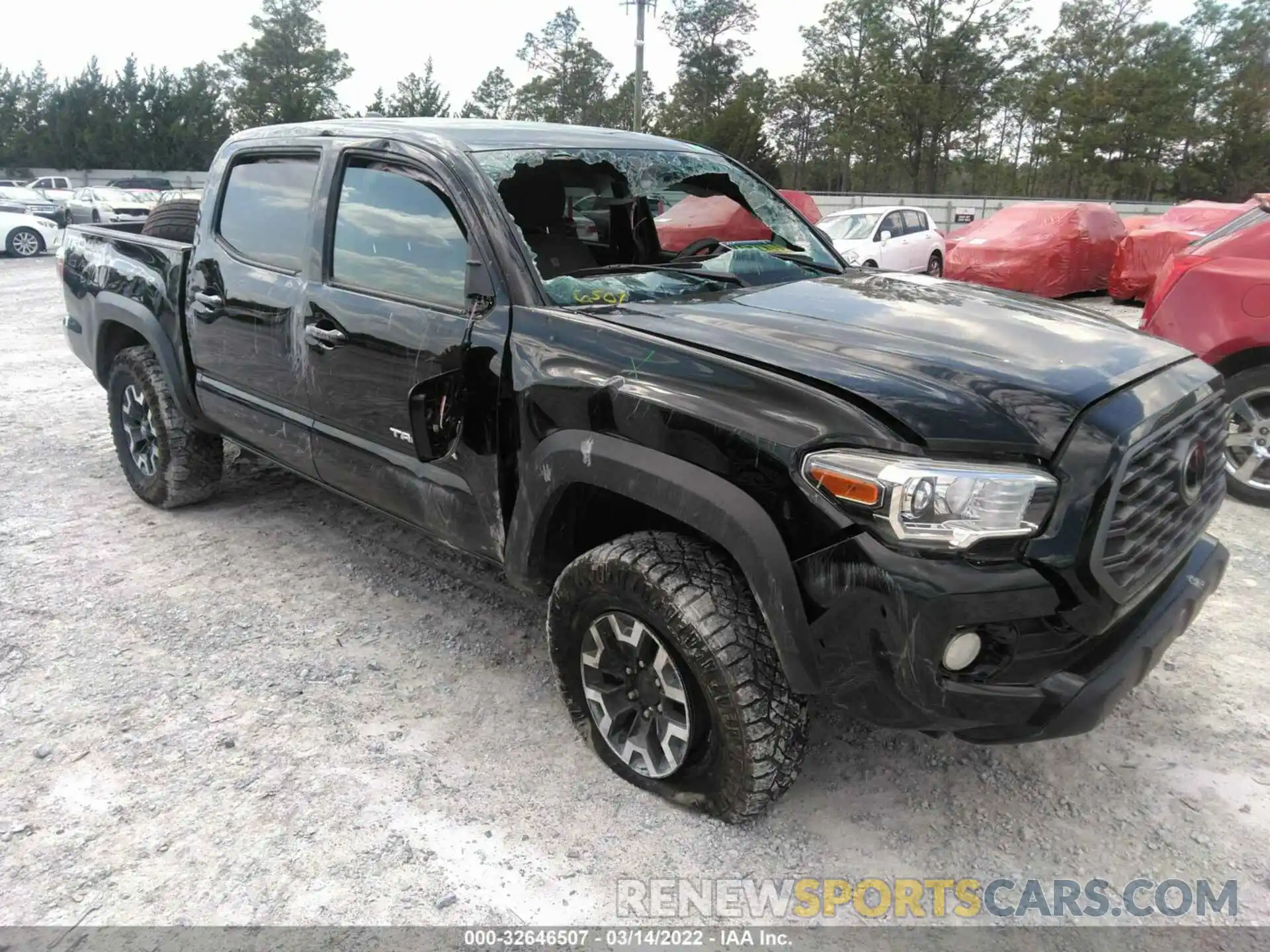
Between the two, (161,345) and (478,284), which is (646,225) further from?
(161,345)

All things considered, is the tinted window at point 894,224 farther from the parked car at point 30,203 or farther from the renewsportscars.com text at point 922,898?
the parked car at point 30,203

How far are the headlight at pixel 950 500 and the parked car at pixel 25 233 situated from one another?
2232 centimetres

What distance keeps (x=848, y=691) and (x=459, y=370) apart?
1.51 m

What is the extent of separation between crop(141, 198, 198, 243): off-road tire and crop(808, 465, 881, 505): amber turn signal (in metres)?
4.18

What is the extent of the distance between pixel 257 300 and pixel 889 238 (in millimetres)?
12536

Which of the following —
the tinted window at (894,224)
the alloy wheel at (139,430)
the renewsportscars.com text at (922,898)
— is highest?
the tinted window at (894,224)

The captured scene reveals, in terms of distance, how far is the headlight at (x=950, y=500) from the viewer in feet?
6.30

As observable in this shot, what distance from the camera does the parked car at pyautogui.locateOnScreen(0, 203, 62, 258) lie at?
64.0 ft

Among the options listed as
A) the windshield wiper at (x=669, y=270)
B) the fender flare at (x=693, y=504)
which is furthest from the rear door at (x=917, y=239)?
the fender flare at (x=693, y=504)

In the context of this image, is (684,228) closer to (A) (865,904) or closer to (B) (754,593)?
(B) (754,593)

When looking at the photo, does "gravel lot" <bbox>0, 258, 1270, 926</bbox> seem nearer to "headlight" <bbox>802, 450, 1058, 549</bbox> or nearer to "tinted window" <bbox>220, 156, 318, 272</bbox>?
"headlight" <bbox>802, 450, 1058, 549</bbox>

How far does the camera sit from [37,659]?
3.30m

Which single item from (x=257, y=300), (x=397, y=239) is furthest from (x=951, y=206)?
(x=397, y=239)

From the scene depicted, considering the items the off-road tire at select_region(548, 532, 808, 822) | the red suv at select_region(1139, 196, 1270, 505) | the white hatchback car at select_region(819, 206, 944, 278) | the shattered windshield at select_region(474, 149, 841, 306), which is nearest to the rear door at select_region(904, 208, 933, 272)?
the white hatchback car at select_region(819, 206, 944, 278)
